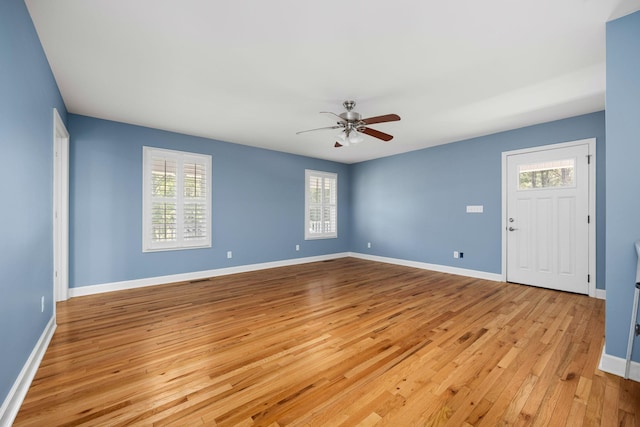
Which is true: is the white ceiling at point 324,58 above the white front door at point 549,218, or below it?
above

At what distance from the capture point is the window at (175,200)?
4.49 metres

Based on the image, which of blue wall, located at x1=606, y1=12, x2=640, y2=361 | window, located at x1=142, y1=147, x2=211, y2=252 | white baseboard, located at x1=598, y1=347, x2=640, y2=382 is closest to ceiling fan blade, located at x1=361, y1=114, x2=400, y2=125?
blue wall, located at x1=606, y1=12, x2=640, y2=361

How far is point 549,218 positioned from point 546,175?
0.67m

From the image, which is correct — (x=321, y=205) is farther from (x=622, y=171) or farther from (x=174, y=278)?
(x=622, y=171)

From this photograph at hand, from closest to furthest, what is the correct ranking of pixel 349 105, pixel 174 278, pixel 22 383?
pixel 22 383
pixel 349 105
pixel 174 278

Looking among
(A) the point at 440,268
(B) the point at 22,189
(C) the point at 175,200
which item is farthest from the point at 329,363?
(A) the point at 440,268

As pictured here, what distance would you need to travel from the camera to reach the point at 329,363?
2143 millimetres

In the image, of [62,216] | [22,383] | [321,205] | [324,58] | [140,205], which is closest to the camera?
[22,383]

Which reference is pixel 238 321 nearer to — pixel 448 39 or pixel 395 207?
pixel 448 39

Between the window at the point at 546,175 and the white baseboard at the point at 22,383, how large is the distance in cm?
602

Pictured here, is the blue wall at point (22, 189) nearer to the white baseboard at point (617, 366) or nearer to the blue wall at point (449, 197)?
the white baseboard at point (617, 366)

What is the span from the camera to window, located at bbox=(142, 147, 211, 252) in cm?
449

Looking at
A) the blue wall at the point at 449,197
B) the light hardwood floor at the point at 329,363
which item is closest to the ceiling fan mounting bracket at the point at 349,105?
the light hardwood floor at the point at 329,363

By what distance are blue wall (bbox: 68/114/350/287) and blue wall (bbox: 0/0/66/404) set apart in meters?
1.64
